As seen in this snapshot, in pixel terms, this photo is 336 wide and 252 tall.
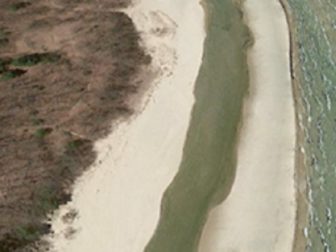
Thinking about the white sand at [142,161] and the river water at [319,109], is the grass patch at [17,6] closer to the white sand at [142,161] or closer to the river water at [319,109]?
the white sand at [142,161]

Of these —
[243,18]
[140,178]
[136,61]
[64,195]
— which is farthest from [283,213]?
[243,18]

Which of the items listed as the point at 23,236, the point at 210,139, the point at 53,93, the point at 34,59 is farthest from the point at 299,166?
the point at 34,59

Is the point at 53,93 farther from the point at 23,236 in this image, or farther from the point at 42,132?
the point at 23,236

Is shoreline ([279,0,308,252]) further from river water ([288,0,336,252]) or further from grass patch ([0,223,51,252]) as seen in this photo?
grass patch ([0,223,51,252])

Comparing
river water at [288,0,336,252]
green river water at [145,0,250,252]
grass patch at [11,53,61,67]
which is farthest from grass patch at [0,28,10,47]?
river water at [288,0,336,252]

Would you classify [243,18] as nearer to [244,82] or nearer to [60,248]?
[244,82]
